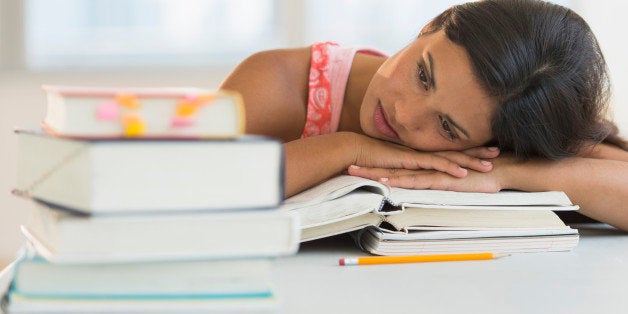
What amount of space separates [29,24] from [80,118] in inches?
116

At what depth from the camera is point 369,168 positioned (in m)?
1.22

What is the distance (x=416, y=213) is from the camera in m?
1.03

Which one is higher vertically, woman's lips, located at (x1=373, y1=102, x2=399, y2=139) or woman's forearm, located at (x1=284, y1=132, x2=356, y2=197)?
woman's lips, located at (x1=373, y1=102, x2=399, y2=139)

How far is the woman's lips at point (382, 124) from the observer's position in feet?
4.34

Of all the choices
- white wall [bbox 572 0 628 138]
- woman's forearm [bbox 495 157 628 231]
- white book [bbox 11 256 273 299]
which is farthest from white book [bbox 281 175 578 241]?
white wall [bbox 572 0 628 138]

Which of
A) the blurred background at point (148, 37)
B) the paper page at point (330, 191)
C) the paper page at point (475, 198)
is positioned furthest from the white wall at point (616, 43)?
the paper page at point (330, 191)

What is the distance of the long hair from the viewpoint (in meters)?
1.23

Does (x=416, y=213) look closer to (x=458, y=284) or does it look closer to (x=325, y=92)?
(x=458, y=284)

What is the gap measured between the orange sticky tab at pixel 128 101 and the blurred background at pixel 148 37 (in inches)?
108

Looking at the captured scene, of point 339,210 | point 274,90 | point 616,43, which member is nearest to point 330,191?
point 339,210

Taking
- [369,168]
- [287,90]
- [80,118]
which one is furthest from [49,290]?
[287,90]

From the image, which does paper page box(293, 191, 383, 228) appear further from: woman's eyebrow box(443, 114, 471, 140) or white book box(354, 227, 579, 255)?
woman's eyebrow box(443, 114, 471, 140)

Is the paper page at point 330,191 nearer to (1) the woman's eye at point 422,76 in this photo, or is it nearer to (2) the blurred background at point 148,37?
(1) the woman's eye at point 422,76

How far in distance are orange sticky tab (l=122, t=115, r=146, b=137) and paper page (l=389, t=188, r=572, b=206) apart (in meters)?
0.50
